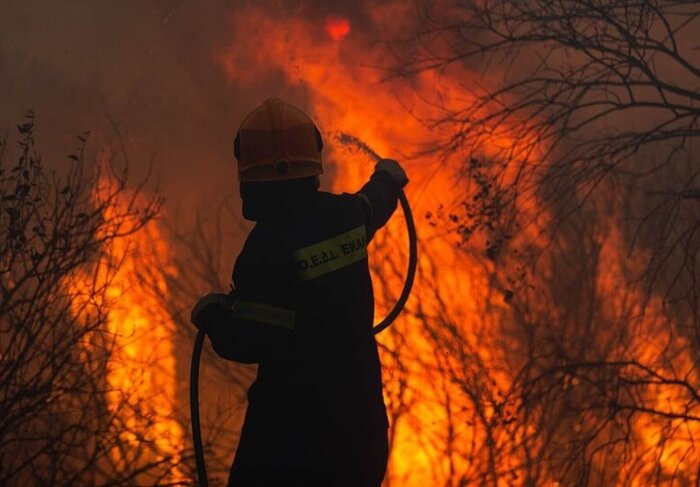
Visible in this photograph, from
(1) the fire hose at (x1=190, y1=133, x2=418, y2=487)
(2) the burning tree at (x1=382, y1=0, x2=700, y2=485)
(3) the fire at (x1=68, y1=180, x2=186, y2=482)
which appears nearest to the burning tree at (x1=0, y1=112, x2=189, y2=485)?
(3) the fire at (x1=68, y1=180, x2=186, y2=482)

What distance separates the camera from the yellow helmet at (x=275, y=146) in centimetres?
326

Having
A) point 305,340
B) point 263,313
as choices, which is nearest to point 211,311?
point 263,313

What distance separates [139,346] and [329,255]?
22.4 ft

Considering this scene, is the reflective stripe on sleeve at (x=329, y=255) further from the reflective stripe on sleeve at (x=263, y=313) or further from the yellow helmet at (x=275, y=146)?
the yellow helmet at (x=275, y=146)

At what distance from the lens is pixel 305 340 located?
10.7 feet

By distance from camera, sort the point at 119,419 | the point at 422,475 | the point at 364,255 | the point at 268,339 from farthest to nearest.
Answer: the point at 422,475, the point at 119,419, the point at 364,255, the point at 268,339

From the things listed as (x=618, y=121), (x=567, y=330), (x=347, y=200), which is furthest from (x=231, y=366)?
(x=347, y=200)

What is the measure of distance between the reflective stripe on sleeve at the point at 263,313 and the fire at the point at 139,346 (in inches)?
Result: 221

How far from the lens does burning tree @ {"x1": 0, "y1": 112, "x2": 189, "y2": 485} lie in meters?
7.79

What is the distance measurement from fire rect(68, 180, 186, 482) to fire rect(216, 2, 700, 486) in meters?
1.96

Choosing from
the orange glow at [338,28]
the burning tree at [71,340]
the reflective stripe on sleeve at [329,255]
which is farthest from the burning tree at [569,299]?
the reflective stripe on sleeve at [329,255]

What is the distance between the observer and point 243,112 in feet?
32.6

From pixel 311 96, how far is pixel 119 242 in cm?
223

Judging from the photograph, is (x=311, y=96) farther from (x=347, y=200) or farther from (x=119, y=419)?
(x=347, y=200)
